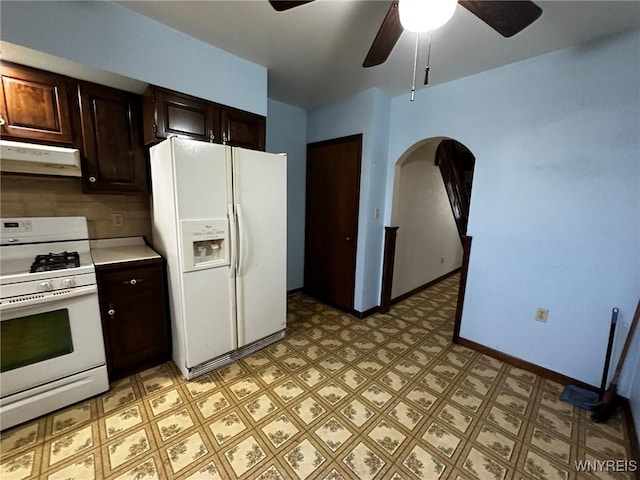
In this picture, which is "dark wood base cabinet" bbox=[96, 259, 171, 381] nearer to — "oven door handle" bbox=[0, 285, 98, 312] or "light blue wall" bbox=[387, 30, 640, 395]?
"oven door handle" bbox=[0, 285, 98, 312]

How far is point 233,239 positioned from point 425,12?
5.68ft

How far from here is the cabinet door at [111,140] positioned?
189 cm

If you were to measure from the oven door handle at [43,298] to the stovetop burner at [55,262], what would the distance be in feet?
0.48

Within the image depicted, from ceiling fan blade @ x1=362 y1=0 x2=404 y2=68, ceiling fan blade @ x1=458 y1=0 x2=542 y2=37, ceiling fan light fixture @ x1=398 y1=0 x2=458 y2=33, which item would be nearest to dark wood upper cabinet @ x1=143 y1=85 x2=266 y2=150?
ceiling fan blade @ x1=362 y1=0 x2=404 y2=68

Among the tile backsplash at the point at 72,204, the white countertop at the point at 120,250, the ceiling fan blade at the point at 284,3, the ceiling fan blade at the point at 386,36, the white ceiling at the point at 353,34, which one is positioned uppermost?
the white ceiling at the point at 353,34

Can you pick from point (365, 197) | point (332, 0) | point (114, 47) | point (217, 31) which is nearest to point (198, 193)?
point (114, 47)

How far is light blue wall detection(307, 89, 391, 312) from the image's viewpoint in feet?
9.18

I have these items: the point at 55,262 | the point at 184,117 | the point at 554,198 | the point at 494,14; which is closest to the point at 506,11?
the point at 494,14

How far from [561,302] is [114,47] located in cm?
360

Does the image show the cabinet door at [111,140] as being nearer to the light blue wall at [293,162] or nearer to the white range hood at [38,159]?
the white range hood at [38,159]

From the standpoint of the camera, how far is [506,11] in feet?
3.68

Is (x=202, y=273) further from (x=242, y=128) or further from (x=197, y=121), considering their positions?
(x=242, y=128)

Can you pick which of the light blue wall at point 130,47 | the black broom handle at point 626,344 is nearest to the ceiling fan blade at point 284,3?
the light blue wall at point 130,47

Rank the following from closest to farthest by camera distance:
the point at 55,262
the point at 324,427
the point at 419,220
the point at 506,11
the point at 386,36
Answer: the point at 506,11 < the point at 386,36 < the point at 324,427 < the point at 55,262 < the point at 419,220
